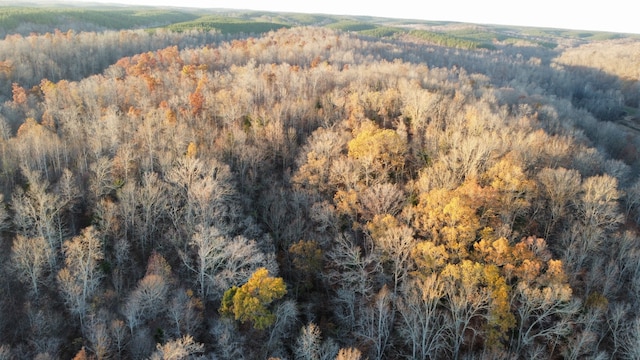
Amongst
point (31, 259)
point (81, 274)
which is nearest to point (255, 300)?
point (81, 274)

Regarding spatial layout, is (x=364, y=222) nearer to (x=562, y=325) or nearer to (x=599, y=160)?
(x=562, y=325)

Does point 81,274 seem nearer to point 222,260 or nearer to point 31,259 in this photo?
point 31,259

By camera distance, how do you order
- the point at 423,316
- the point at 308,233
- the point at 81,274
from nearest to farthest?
the point at 423,316 → the point at 81,274 → the point at 308,233

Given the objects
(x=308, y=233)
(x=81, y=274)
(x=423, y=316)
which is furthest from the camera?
(x=308, y=233)

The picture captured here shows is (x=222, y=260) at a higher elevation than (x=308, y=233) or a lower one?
higher

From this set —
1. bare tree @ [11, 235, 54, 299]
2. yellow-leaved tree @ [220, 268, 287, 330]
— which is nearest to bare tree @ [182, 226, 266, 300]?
yellow-leaved tree @ [220, 268, 287, 330]

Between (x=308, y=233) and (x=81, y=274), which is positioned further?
(x=308, y=233)

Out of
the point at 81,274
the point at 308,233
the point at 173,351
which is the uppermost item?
the point at 173,351

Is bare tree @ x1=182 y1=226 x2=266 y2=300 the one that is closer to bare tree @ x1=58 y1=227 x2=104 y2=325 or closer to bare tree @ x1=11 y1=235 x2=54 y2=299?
bare tree @ x1=58 y1=227 x2=104 y2=325
